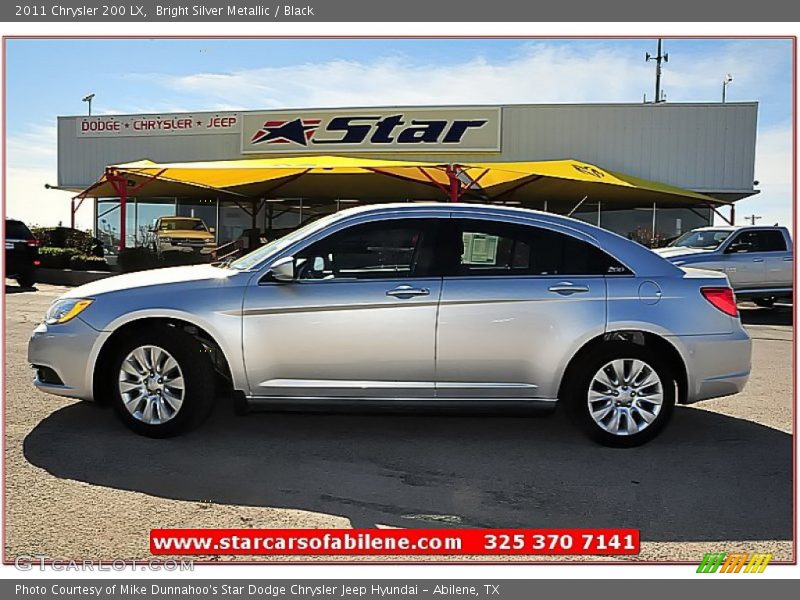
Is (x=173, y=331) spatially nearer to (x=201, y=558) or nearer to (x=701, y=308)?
(x=201, y=558)

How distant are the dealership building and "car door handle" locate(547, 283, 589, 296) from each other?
→ 15625 mm

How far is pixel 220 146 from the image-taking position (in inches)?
1017

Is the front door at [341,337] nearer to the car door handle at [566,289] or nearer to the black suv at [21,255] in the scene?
the car door handle at [566,289]

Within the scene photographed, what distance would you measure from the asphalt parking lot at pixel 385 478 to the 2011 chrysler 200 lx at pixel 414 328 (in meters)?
0.37

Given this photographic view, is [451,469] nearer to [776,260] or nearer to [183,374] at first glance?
[183,374]

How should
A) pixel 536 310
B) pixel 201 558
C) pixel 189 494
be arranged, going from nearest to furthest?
pixel 201 558
pixel 189 494
pixel 536 310

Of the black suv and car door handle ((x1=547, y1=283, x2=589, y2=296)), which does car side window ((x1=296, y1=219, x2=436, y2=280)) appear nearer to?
car door handle ((x1=547, y1=283, x2=589, y2=296))

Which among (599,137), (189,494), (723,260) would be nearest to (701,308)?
(189,494)

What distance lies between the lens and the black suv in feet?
58.1

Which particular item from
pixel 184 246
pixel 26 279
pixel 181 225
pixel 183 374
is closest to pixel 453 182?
pixel 26 279

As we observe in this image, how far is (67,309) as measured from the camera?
19.0 ft

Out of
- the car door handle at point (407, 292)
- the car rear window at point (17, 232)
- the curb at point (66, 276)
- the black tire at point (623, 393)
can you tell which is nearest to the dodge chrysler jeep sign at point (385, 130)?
the curb at point (66, 276)

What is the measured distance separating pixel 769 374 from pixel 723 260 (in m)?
6.93

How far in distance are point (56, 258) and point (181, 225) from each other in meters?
3.96
